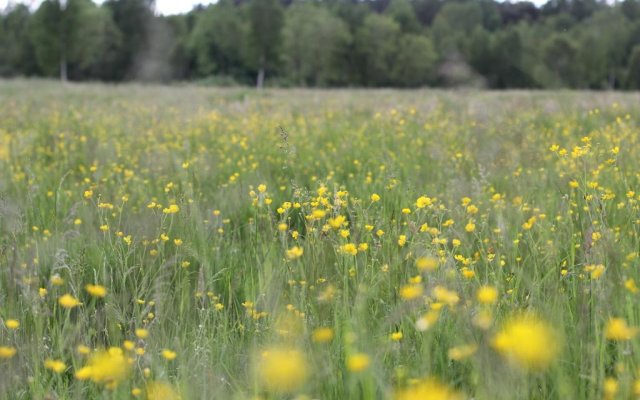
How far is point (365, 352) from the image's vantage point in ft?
4.83

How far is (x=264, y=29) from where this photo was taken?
1581 inches

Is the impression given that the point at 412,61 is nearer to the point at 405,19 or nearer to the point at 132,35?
the point at 405,19

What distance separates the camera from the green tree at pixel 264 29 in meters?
39.7

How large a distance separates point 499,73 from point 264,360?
1905 inches

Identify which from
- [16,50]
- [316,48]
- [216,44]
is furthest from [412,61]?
[16,50]

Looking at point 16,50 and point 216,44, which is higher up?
point 216,44

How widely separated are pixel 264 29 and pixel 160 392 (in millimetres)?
40312

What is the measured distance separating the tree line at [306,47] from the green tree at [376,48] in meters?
0.07

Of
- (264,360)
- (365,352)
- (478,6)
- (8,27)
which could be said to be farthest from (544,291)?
(478,6)

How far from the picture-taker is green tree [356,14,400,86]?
147 ft

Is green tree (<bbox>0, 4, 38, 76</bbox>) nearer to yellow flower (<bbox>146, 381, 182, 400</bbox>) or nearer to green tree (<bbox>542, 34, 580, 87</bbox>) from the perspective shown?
green tree (<bbox>542, 34, 580, 87</bbox>)

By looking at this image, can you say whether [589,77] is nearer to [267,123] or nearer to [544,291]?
[267,123]

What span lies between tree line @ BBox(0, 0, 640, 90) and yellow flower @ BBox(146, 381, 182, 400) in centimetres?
3766

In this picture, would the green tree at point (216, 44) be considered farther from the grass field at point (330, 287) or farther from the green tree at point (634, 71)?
the grass field at point (330, 287)
